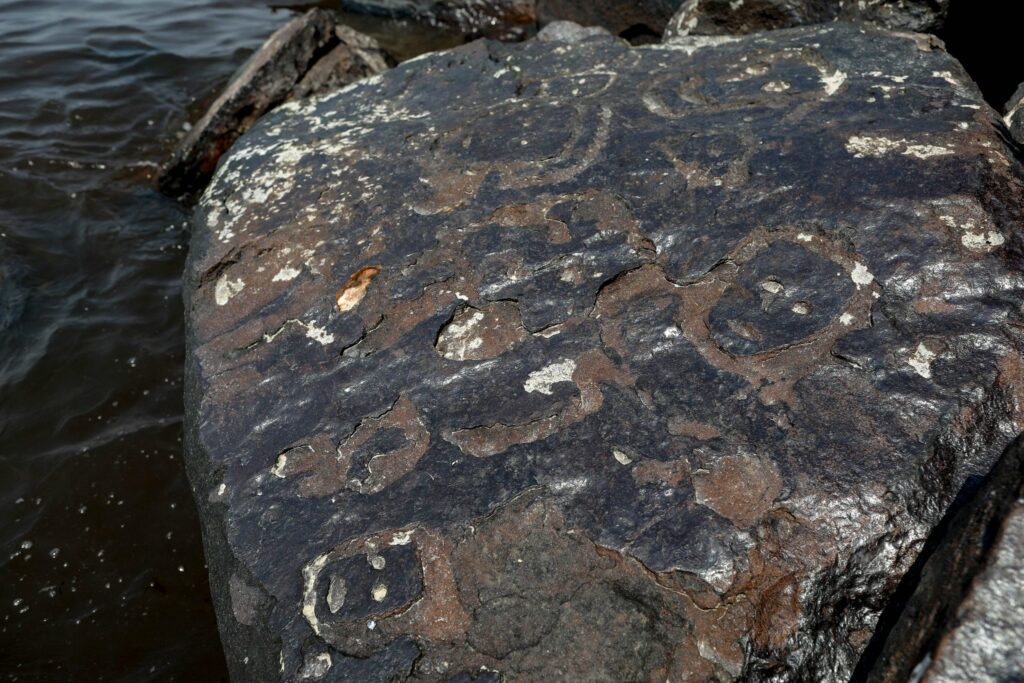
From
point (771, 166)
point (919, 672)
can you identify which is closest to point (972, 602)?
point (919, 672)

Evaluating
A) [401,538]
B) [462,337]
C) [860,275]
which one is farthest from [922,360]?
[401,538]

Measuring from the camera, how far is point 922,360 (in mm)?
1662

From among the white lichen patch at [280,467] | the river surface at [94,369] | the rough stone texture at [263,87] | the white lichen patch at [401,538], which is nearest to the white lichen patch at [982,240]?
the white lichen patch at [401,538]

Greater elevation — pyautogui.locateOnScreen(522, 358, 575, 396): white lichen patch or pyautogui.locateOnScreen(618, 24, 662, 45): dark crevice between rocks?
pyautogui.locateOnScreen(522, 358, 575, 396): white lichen patch

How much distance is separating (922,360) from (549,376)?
76 centimetres

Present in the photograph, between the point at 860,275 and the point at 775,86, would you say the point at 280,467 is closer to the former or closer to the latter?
the point at 860,275

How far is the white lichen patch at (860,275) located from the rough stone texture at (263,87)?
2740 millimetres

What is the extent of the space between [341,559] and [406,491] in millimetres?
185

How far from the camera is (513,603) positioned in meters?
1.52

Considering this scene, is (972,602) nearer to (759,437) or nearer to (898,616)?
(898,616)

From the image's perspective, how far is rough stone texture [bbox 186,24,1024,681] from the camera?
1.48 m

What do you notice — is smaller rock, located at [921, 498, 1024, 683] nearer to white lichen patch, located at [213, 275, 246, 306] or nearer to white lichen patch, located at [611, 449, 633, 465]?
white lichen patch, located at [611, 449, 633, 465]

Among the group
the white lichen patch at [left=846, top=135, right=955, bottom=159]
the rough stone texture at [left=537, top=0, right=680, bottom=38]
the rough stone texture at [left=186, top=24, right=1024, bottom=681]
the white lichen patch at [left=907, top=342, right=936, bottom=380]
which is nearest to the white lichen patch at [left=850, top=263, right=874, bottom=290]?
the rough stone texture at [left=186, top=24, right=1024, bottom=681]

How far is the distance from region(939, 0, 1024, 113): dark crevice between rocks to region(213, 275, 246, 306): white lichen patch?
271cm
